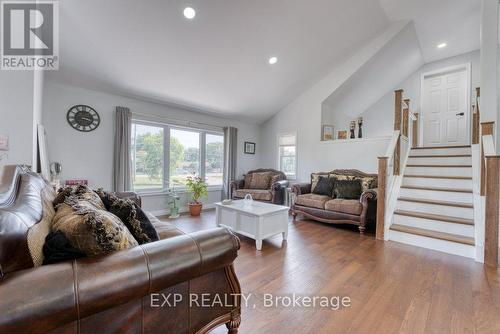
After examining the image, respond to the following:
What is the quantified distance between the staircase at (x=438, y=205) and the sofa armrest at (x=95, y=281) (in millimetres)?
2999

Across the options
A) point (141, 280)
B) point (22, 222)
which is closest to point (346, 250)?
point (141, 280)

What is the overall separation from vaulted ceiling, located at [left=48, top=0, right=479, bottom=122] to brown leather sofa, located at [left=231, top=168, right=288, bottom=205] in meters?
1.76

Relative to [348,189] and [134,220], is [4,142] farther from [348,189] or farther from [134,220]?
[348,189]

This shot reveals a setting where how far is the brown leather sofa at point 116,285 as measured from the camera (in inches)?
26.4

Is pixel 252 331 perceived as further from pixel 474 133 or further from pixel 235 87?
pixel 474 133

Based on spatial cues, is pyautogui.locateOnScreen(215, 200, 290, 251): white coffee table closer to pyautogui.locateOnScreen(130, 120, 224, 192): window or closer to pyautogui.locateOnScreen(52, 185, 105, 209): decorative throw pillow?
pyautogui.locateOnScreen(52, 185, 105, 209): decorative throw pillow

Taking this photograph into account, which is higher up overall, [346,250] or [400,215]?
[400,215]

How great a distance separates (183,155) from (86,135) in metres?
1.77

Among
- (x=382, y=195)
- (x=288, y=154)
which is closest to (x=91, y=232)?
(x=382, y=195)

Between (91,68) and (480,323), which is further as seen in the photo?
(91,68)

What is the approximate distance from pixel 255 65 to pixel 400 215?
3.35m

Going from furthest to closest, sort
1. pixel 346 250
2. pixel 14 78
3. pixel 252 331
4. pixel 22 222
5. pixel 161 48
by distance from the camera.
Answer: pixel 161 48 → pixel 346 250 → pixel 14 78 → pixel 252 331 → pixel 22 222

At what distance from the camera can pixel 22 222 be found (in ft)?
2.56

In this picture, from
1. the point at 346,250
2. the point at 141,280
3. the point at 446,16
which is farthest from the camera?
the point at 446,16
